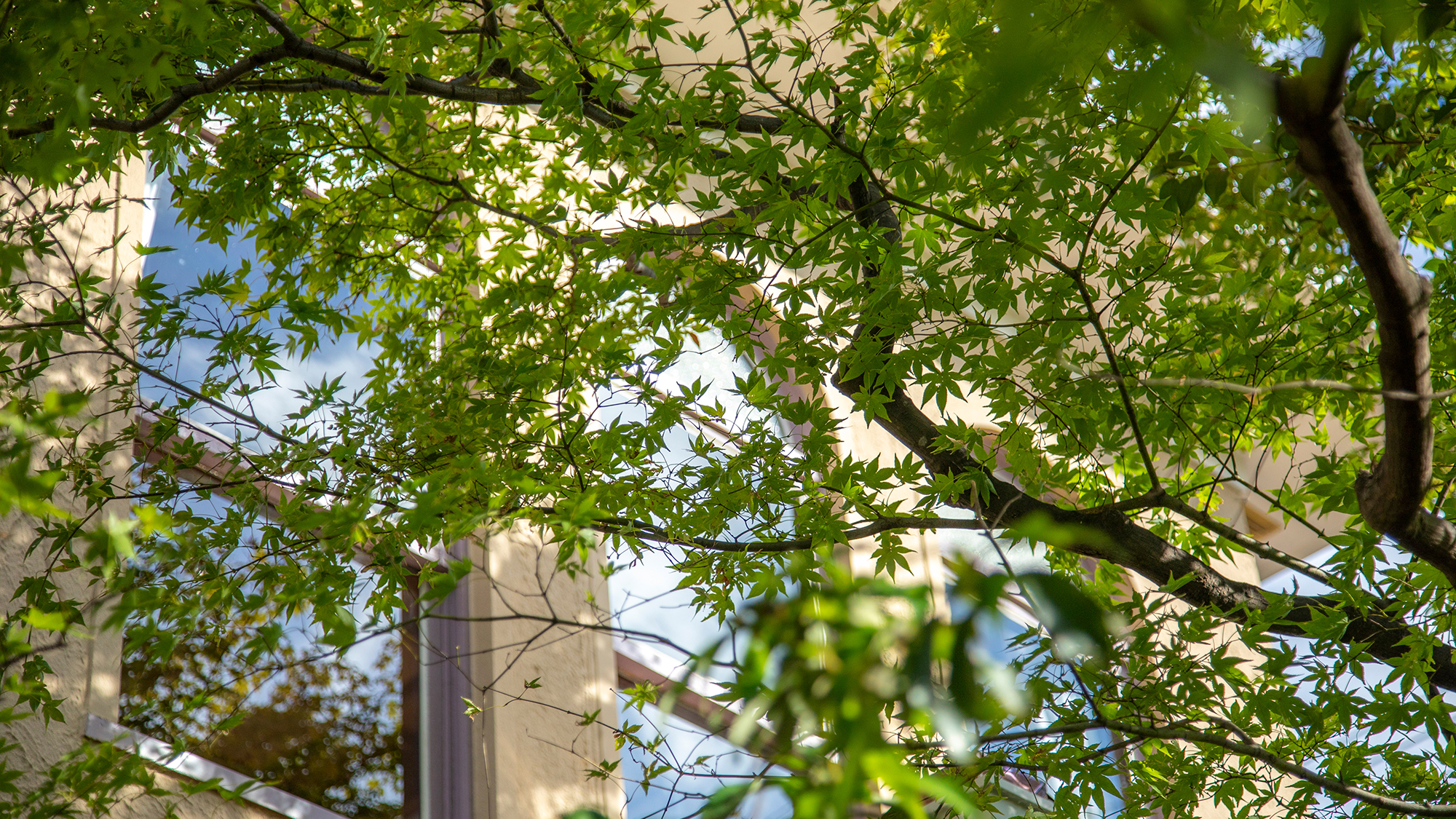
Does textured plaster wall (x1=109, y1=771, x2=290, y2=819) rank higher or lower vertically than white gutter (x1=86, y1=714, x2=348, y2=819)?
lower

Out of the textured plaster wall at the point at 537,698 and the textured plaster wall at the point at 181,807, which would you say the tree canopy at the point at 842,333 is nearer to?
the textured plaster wall at the point at 181,807

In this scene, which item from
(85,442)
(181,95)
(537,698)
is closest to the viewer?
(181,95)

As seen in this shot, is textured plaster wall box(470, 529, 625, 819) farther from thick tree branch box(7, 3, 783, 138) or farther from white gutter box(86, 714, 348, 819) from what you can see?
thick tree branch box(7, 3, 783, 138)


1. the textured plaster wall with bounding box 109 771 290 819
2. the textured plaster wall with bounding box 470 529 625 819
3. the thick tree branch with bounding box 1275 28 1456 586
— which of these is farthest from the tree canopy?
the textured plaster wall with bounding box 470 529 625 819

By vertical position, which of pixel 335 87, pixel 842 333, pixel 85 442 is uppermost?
pixel 335 87

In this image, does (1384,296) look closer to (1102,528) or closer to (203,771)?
(1102,528)

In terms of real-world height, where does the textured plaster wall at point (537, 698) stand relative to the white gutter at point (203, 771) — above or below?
above

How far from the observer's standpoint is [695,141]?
7.68 feet

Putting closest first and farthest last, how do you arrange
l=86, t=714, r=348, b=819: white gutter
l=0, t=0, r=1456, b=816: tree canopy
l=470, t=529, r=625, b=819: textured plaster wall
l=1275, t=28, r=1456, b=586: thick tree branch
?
l=1275, t=28, r=1456, b=586: thick tree branch < l=0, t=0, r=1456, b=816: tree canopy < l=86, t=714, r=348, b=819: white gutter < l=470, t=529, r=625, b=819: textured plaster wall

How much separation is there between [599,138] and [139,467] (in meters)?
1.87

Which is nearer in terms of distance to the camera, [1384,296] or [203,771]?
[1384,296]

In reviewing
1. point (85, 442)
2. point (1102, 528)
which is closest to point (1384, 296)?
point (1102, 528)

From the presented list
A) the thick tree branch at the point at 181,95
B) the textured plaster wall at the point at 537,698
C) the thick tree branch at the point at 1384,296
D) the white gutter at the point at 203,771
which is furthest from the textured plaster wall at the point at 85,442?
the thick tree branch at the point at 1384,296

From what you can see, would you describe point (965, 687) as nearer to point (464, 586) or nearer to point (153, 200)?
point (464, 586)
